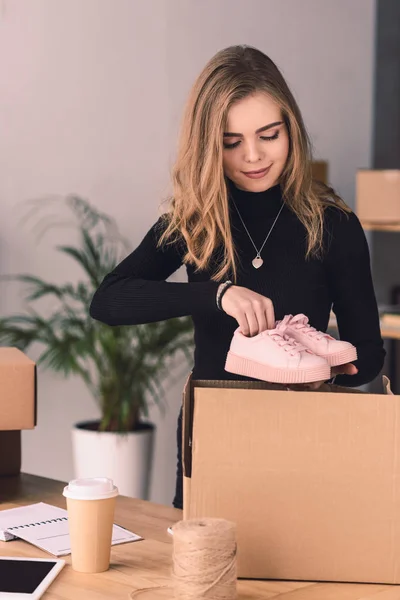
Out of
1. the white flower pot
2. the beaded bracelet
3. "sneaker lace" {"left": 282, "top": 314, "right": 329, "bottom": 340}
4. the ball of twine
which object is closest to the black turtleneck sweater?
the beaded bracelet

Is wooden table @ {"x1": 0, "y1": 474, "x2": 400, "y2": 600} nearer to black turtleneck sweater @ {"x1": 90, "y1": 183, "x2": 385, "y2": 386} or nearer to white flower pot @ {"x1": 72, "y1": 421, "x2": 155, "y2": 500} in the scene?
black turtleneck sweater @ {"x1": 90, "y1": 183, "x2": 385, "y2": 386}

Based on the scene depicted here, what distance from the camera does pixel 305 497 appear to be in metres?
1.10

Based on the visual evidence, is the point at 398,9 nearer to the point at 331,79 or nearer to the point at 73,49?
the point at 331,79

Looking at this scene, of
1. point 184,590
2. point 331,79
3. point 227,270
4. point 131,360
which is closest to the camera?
point 184,590

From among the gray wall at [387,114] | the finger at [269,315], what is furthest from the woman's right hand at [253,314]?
the gray wall at [387,114]

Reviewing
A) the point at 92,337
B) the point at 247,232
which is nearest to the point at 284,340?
the point at 247,232

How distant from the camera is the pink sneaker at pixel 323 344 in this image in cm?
124

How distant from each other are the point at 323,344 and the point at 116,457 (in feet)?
7.70

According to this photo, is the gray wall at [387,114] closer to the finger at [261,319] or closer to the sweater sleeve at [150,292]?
the sweater sleeve at [150,292]

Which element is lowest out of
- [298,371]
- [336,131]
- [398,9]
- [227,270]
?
[298,371]

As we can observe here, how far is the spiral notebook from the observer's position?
126 centimetres

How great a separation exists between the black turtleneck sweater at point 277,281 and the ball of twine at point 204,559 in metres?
0.63

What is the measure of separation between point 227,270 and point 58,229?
7.07 ft


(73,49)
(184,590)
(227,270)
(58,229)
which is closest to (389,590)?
(184,590)
